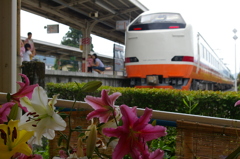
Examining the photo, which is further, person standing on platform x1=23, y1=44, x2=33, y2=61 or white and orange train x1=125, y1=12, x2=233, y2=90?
white and orange train x1=125, y1=12, x2=233, y2=90

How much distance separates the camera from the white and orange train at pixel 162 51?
9.04 m

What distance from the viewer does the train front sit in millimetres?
9031

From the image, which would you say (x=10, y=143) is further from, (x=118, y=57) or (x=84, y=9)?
(x=118, y=57)

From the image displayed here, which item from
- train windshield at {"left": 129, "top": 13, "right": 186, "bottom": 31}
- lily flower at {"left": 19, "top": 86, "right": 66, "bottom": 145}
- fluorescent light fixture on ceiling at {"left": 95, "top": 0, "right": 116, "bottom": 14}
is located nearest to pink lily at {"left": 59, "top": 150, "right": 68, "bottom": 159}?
lily flower at {"left": 19, "top": 86, "right": 66, "bottom": 145}

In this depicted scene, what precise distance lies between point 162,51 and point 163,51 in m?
0.03

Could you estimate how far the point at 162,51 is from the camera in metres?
9.13

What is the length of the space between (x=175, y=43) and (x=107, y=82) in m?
2.84

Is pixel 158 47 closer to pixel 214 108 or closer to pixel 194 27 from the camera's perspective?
pixel 194 27

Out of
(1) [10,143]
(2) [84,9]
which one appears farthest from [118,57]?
(1) [10,143]

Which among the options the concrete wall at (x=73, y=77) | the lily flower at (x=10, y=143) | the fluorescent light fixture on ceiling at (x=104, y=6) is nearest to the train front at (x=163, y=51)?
the concrete wall at (x=73, y=77)

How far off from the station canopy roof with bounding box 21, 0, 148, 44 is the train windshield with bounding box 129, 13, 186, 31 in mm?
1971

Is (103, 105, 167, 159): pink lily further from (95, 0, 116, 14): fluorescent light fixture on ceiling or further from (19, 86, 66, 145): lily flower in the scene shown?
(95, 0, 116, 14): fluorescent light fixture on ceiling

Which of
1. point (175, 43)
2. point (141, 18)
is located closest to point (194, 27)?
point (175, 43)

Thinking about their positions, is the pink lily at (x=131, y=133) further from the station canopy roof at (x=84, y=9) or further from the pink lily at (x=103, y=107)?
the station canopy roof at (x=84, y=9)
